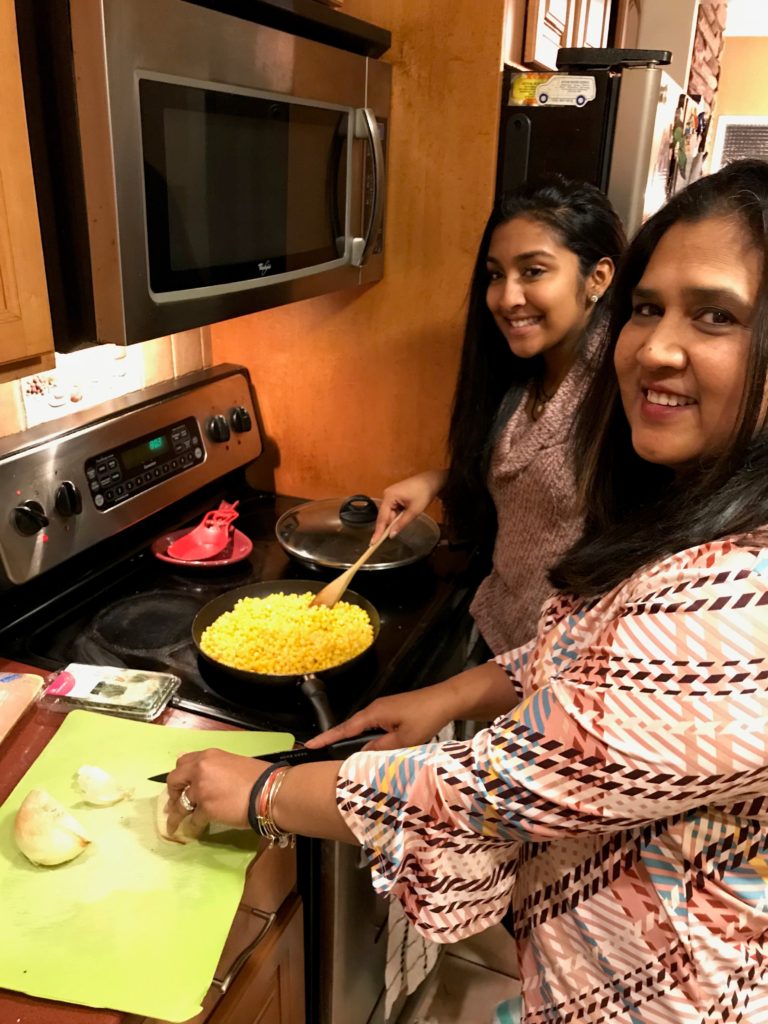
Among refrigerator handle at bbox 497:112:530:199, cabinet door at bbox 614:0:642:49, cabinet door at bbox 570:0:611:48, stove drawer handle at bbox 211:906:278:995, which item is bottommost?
stove drawer handle at bbox 211:906:278:995

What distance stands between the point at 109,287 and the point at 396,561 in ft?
2.41

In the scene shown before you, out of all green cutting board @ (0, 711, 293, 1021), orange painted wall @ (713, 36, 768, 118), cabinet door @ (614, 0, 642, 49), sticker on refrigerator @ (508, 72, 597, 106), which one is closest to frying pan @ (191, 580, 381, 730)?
green cutting board @ (0, 711, 293, 1021)

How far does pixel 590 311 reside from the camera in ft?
4.55

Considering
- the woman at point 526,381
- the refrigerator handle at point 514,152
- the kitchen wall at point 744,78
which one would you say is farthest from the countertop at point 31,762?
the kitchen wall at point 744,78

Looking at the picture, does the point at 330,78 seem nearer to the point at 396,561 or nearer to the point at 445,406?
the point at 445,406

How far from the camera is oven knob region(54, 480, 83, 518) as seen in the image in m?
1.23

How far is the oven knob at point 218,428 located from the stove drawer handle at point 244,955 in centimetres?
94

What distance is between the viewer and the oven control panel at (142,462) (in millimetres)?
1324

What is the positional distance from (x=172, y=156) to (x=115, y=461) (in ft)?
1.87

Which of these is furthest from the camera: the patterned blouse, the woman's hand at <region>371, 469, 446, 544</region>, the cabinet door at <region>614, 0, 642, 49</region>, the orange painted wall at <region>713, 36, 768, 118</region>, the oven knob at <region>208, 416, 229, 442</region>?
the orange painted wall at <region>713, 36, 768, 118</region>

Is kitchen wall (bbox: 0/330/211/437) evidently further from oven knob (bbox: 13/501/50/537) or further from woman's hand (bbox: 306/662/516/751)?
woman's hand (bbox: 306/662/516/751)

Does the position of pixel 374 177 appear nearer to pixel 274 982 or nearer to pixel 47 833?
pixel 47 833

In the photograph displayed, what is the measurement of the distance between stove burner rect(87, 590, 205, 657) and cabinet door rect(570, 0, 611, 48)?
4.90 feet

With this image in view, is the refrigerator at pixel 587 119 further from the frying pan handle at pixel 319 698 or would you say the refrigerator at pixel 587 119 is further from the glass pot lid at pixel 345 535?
the frying pan handle at pixel 319 698
